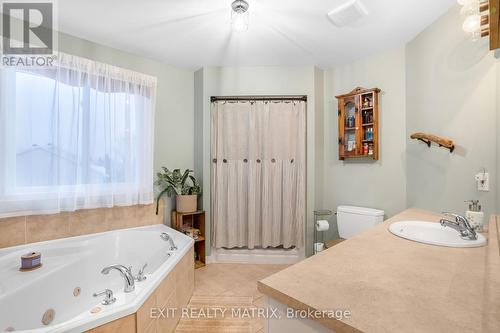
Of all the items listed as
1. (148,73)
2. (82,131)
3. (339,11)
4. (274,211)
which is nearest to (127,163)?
(82,131)

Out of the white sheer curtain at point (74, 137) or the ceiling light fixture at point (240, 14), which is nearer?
the ceiling light fixture at point (240, 14)

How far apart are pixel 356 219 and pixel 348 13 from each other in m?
1.86

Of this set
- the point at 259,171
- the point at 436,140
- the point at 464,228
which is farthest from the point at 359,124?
the point at 464,228

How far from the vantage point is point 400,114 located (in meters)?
2.30

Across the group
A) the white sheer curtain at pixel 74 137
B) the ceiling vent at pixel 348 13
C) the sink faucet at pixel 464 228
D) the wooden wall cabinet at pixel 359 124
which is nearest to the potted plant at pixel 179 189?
the white sheer curtain at pixel 74 137

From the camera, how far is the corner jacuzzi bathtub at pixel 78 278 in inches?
49.5

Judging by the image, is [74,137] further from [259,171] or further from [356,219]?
[356,219]

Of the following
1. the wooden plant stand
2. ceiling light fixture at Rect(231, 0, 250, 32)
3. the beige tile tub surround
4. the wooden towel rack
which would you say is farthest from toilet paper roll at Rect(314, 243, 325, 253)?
ceiling light fixture at Rect(231, 0, 250, 32)

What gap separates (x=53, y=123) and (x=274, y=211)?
2.27 meters

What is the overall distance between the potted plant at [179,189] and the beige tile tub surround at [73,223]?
0.19 m

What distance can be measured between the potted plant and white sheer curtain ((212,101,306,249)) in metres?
0.25

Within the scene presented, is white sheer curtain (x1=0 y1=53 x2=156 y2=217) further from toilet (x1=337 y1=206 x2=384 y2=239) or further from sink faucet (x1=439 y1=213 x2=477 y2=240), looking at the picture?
sink faucet (x1=439 y1=213 x2=477 y2=240)

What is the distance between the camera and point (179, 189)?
2.70 meters

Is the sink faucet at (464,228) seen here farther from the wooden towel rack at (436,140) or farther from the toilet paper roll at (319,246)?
the toilet paper roll at (319,246)
